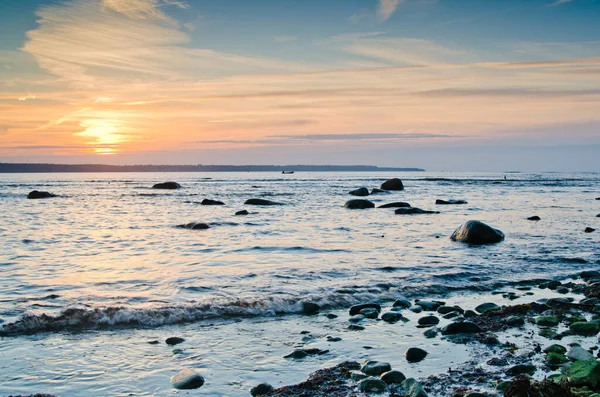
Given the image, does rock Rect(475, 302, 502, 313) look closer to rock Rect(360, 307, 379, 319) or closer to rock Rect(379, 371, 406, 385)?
rock Rect(360, 307, 379, 319)

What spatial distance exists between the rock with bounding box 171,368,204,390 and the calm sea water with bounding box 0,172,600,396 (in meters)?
0.10

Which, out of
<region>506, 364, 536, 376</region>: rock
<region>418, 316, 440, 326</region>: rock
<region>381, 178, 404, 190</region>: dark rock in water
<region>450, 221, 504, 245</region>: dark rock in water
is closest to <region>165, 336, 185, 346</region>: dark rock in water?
<region>418, 316, 440, 326</region>: rock

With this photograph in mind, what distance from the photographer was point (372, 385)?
5.33m

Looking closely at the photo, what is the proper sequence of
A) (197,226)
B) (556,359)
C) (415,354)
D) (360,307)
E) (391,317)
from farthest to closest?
(197,226) → (360,307) → (391,317) → (415,354) → (556,359)

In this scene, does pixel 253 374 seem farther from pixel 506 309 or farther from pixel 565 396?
pixel 506 309

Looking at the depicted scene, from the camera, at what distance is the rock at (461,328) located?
7.36 metres

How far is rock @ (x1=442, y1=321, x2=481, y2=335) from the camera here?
24.1 ft

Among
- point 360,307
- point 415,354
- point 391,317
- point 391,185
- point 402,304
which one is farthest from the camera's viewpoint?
point 391,185

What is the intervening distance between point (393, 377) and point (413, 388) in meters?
0.37

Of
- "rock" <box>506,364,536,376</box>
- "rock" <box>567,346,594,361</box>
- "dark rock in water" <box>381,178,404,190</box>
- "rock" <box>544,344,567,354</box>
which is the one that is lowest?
"rock" <box>506,364,536,376</box>

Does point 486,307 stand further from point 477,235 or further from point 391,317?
point 477,235

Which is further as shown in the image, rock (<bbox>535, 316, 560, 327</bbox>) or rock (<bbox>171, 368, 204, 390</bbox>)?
rock (<bbox>535, 316, 560, 327</bbox>)

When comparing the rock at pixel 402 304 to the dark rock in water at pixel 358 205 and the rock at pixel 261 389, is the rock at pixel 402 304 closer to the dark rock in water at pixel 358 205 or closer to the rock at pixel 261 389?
the rock at pixel 261 389

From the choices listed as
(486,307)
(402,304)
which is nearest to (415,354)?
(402,304)
